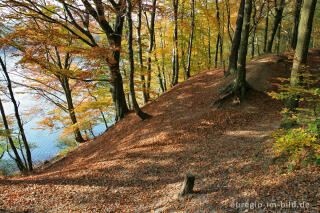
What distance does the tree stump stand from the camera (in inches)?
169

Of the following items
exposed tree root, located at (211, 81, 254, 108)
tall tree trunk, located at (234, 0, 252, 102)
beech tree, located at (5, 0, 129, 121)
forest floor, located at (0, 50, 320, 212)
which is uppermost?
beech tree, located at (5, 0, 129, 121)

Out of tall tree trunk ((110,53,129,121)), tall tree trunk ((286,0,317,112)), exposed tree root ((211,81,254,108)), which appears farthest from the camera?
tall tree trunk ((110,53,129,121))

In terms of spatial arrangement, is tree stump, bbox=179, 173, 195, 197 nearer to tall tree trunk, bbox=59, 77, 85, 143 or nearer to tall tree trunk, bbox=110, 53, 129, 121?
tall tree trunk, bbox=110, 53, 129, 121

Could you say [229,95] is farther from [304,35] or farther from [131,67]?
[131,67]

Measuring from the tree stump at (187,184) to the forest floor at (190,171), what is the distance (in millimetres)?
134

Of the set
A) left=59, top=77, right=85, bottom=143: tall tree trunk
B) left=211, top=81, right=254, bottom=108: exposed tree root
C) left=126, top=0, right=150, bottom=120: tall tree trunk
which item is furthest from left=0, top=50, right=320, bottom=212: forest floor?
left=59, top=77, right=85, bottom=143: tall tree trunk

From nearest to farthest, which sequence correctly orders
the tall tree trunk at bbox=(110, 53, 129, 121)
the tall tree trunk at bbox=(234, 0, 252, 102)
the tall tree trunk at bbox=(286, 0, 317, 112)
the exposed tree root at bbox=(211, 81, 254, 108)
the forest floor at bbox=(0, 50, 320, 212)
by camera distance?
the forest floor at bbox=(0, 50, 320, 212), the tall tree trunk at bbox=(286, 0, 317, 112), the tall tree trunk at bbox=(234, 0, 252, 102), the exposed tree root at bbox=(211, 81, 254, 108), the tall tree trunk at bbox=(110, 53, 129, 121)

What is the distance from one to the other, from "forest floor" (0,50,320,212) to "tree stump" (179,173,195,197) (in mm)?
134

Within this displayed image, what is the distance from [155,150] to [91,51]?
6.45m

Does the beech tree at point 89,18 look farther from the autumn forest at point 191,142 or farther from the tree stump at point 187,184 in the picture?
the tree stump at point 187,184

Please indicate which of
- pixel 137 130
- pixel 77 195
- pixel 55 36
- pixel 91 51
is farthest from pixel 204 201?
pixel 55 36

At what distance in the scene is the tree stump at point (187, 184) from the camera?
430 cm

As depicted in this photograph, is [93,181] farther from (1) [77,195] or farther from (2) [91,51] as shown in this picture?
(2) [91,51]

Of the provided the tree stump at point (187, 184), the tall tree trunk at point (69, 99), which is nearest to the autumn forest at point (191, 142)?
the tree stump at point (187, 184)
